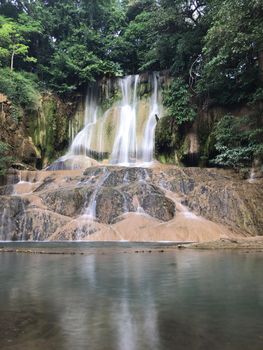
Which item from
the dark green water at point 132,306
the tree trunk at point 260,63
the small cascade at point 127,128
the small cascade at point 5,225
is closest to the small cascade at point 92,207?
the small cascade at point 5,225

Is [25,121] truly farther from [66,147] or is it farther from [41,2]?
[41,2]

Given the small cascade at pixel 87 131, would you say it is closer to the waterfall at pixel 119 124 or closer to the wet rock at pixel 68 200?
the waterfall at pixel 119 124

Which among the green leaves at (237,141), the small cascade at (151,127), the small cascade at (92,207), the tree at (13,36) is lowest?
the small cascade at (92,207)

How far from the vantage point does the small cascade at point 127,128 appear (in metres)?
25.0

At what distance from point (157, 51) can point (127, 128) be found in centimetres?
580

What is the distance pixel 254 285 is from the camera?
489cm

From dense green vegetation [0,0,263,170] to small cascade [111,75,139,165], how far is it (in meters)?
1.32

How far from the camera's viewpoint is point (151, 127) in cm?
2583

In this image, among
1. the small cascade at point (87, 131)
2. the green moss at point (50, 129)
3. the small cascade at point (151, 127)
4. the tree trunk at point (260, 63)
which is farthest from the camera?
the small cascade at point (87, 131)

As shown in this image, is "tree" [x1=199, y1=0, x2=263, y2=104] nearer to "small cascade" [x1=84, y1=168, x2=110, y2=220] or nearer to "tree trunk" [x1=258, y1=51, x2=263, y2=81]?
"tree trunk" [x1=258, y1=51, x2=263, y2=81]

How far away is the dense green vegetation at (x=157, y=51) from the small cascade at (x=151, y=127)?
1.58 m

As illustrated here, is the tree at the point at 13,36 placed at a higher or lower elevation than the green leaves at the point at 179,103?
higher

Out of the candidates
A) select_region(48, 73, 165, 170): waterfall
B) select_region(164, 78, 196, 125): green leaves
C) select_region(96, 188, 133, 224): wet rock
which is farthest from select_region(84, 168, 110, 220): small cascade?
select_region(164, 78, 196, 125): green leaves

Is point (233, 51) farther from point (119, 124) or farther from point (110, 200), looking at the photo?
point (119, 124)
